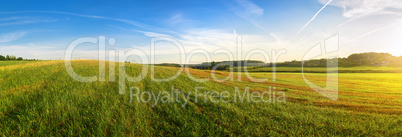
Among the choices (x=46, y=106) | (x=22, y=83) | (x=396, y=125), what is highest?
(x=22, y=83)

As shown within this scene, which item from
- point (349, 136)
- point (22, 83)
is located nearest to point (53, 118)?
point (22, 83)

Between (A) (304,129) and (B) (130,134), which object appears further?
(A) (304,129)

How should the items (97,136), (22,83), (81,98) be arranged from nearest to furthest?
(97,136) → (81,98) → (22,83)

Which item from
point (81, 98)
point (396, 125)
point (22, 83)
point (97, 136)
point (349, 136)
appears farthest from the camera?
point (22, 83)

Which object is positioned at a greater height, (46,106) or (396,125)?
(46,106)

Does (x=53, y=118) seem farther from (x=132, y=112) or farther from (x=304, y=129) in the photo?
(x=304, y=129)

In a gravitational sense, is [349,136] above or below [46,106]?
below

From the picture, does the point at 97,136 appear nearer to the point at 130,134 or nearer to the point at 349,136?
the point at 130,134

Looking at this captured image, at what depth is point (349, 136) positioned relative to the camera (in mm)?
4691

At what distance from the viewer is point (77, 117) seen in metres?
5.27

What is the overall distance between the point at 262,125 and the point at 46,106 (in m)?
8.26

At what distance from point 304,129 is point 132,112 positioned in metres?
6.45

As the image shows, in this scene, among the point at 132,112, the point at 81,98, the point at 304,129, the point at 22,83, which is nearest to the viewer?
the point at 304,129

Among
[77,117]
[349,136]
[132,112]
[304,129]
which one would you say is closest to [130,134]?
[132,112]
